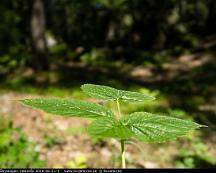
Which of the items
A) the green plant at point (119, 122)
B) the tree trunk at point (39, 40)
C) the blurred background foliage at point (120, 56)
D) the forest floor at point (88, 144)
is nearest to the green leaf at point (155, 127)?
the green plant at point (119, 122)

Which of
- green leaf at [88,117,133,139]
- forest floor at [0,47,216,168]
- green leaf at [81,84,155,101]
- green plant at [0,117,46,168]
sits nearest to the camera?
green leaf at [88,117,133,139]

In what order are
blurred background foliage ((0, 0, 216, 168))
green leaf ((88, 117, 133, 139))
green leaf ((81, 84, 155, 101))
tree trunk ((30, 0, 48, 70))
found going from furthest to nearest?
1. tree trunk ((30, 0, 48, 70))
2. blurred background foliage ((0, 0, 216, 168))
3. green leaf ((81, 84, 155, 101))
4. green leaf ((88, 117, 133, 139))

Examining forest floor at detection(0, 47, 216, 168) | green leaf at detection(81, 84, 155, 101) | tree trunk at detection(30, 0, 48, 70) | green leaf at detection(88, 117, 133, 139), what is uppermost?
tree trunk at detection(30, 0, 48, 70)

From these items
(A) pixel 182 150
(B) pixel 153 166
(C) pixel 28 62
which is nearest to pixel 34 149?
(B) pixel 153 166

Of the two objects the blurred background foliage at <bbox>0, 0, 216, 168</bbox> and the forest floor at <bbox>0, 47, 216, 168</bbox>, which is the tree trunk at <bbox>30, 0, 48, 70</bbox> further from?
the forest floor at <bbox>0, 47, 216, 168</bbox>

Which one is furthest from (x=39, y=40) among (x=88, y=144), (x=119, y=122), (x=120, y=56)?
(x=119, y=122)

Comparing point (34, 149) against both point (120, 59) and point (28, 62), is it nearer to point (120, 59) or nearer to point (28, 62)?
point (28, 62)

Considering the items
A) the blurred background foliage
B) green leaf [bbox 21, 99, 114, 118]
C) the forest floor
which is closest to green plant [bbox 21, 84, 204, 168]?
green leaf [bbox 21, 99, 114, 118]
